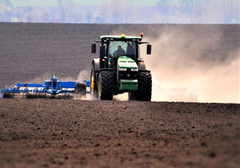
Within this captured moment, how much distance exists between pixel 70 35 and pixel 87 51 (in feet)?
30.4

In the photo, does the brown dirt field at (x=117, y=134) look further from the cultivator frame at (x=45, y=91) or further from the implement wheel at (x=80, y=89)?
the implement wheel at (x=80, y=89)

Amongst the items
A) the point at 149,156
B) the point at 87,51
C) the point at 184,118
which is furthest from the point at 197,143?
the point at 87,51

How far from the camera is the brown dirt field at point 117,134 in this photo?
737 cm

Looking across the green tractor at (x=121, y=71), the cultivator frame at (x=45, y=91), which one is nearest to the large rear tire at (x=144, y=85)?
the green tractor at (x=121, y=71)

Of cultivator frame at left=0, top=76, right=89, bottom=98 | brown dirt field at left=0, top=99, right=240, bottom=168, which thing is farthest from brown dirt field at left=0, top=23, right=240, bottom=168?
cultivator frame at left=0, top=76, right=89, bottom=98

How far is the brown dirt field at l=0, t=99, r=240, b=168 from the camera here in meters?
7.37

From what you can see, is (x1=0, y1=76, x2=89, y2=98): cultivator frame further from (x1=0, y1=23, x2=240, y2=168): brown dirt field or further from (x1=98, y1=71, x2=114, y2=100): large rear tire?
(x1=98, y1=71, x2=114, y2=100): large rear tire

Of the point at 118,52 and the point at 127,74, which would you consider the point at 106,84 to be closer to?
the point at 127,74

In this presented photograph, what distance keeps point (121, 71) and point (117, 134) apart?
5689mm

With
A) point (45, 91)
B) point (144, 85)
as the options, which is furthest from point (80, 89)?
point (144, 85)

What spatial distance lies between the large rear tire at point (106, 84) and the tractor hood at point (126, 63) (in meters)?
0.51

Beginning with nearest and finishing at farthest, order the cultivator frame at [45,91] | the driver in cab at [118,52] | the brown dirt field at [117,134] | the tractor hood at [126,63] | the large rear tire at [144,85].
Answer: the brown dirt field at [117,134], the tractor hood at [126,63], the large rear tire at [144,85], the driver in cab at [118,52], the cultivator frame at [45,91]

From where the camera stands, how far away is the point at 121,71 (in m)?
16.2

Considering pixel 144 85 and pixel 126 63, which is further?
pixel 144 85
